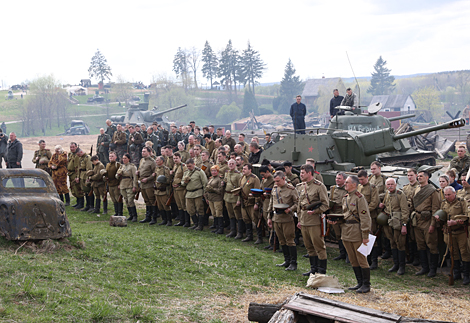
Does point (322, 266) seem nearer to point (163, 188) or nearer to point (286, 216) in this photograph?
point (286, 216)

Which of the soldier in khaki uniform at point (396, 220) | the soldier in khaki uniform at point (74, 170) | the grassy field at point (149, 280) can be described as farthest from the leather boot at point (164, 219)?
the soldier in khaki uniform at point (396, 220)

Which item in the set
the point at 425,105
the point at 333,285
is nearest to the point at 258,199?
the point at 333,285

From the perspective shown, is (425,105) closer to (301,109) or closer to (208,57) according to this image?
(208,57)

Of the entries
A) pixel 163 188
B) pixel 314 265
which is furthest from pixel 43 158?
pixel 314 265

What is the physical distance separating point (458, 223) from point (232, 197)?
17.1ft

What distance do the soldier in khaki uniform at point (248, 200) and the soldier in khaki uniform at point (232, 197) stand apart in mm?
220

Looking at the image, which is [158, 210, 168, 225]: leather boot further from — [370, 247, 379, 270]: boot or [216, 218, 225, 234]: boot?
[370, 247, 379, 270]: boot

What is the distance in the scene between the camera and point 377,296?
320 inches

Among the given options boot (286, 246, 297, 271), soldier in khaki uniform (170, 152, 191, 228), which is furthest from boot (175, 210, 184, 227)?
boot (286, 246, 297, 271)

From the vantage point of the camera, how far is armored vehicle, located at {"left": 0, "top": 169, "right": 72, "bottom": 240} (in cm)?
816

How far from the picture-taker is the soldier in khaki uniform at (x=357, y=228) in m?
8.21

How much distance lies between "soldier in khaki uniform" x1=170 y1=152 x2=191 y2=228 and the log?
24.1ft

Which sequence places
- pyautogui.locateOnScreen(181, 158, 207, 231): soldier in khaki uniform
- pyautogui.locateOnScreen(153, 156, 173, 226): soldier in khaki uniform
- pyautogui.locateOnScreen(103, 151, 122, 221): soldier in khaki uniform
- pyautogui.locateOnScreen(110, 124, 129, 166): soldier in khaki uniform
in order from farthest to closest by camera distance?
1. pyautogui.locateOnScreen(110, 124, 129, 166): soldier in khaki uniform
2. pyautogui.locateOnScreen(103, 151, 122, 221): soldier in khaki uniform
3. pyautogui.locateOnScreen(153, 156, 173, 226): soldier in khaki uniform
4. pyautogui.locateOnScreen(181, 158, 207, 231): soldier in khaki uniform

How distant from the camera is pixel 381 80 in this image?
110 metres
